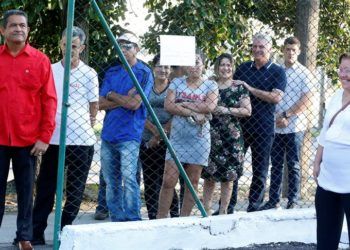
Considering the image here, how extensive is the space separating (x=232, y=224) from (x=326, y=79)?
3.25 meters

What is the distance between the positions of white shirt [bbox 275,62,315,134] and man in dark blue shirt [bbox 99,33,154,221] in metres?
1.68

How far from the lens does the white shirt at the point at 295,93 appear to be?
749cm

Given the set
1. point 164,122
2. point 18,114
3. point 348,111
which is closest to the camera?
point 348,111

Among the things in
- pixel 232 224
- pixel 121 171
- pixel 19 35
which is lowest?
pixel 232 224

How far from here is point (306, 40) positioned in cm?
838

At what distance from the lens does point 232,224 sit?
21.0 feet

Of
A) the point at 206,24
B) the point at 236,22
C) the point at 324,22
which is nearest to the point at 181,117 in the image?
the point at 206,24

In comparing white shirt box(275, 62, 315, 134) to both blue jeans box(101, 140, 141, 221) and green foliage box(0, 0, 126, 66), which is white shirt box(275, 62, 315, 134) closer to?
blue jeans box(101, 140, 141, 221)

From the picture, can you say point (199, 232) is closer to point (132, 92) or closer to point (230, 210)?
point (230, 210)

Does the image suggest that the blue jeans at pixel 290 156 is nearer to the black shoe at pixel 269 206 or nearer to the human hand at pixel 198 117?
the black shoe at pixel 269 206

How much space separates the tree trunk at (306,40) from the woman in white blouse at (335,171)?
3029mm

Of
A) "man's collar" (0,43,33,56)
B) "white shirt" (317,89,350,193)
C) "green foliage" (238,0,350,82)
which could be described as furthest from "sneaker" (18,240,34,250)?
"green foliage" (238,0,350,82)

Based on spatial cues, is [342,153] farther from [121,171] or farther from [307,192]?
[307,192]

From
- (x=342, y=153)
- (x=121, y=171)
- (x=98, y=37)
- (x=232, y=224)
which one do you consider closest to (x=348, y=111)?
(x=342, y=153)
